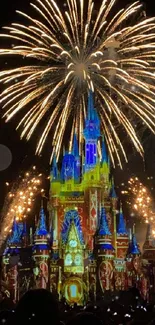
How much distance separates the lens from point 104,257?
61.5m

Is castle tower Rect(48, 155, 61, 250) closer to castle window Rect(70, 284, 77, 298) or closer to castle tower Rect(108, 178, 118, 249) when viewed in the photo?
castle window Rect(70, 284, 77, 298)

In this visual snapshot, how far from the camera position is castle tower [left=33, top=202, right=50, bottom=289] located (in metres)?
60.7

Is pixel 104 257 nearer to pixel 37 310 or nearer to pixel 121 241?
pixel 121 241

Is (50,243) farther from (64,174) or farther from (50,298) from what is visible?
(50,298)

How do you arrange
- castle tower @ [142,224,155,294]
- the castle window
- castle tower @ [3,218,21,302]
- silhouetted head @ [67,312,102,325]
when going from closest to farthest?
silhouetted head @ [67,312,102,325] → the castle window → castle tower @ [142,224,155,294] → castle tower @ [3,218,21,302]

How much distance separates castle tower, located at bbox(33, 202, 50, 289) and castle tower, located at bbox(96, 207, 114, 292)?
20.2 feet

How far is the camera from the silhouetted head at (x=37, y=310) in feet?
22.9

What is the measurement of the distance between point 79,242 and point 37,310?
56.6 m

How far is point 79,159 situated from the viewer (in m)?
72.6

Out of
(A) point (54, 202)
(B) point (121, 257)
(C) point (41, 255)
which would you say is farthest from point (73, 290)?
(A) point (54, 202)

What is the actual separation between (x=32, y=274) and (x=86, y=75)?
35676 mm

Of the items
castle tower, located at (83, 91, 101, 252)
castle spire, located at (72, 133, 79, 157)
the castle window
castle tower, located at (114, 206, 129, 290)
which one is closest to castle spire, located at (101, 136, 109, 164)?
castle spire, located at (72, 133, 79, 157)


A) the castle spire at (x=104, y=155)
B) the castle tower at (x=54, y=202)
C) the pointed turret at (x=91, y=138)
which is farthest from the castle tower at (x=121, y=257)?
the pointed turret at (x=91, y=138)

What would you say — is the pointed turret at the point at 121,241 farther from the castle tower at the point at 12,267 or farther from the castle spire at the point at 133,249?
the castle tower at the point at 12,267
